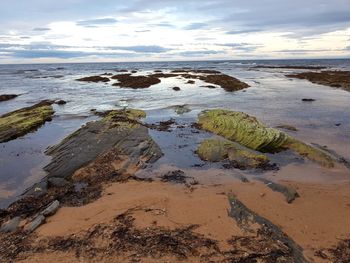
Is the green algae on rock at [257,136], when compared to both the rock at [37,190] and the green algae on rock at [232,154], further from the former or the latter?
the rock at [37,190]

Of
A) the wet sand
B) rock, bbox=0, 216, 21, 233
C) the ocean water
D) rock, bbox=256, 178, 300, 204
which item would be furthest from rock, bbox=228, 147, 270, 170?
rock, bbox=0, 216, 21, 233

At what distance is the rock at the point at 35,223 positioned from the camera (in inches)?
334

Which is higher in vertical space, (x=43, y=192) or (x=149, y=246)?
(x=149, y=246)

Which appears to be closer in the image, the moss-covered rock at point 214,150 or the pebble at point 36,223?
the pebble at point 36,223

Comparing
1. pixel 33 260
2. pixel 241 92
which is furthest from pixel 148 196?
pixel 241 92

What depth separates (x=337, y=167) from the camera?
12648 millimetres

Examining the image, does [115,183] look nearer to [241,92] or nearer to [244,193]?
[244,193]

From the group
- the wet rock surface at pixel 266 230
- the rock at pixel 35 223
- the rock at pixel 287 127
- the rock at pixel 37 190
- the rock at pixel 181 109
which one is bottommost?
the rock at pixel 181 109

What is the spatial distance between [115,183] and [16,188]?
3245mm

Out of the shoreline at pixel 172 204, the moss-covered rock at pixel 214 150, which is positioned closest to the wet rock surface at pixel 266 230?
the shoreline at pixel 172 204

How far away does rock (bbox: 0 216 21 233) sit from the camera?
339 inches

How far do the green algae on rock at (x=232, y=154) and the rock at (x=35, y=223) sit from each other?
22.1 feet

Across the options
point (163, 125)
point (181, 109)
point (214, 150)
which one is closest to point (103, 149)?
point (214, 150)

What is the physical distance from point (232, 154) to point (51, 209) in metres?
7.12
